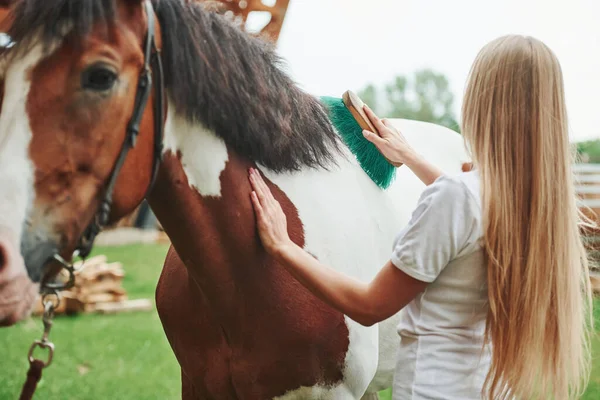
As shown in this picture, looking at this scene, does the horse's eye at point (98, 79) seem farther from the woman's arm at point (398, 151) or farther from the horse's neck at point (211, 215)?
the woman's arm at point (398, 151)

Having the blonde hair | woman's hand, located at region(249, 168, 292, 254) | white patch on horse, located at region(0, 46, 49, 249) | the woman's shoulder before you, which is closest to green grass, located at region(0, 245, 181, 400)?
woman's hand, located at region(249, 168, 292, 254)

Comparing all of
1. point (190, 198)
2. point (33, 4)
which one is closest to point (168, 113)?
point (190, 198)

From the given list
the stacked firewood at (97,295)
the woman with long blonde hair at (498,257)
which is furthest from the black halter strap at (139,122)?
the stacked firewood at (97,295)

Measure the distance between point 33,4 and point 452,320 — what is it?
1.27m

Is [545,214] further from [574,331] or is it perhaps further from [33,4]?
[33,4]

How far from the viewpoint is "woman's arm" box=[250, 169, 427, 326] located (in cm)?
158

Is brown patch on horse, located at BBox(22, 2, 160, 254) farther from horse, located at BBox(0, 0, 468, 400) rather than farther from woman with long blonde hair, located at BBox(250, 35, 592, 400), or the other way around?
woman with long blonde hair, located at BBox(250, 35, 592, 400)

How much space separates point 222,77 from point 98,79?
0.39 m

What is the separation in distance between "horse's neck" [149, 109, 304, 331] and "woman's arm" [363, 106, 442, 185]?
0.47m

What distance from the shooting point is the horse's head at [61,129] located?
4.84ft

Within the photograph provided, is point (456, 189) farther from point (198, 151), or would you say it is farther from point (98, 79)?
point (98, 79)

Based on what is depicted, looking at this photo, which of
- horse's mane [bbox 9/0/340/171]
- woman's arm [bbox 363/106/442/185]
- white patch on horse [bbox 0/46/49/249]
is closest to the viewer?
white patch on horse [bbox 0/46/49/249]

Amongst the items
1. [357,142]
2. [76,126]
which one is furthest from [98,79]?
[357,142]

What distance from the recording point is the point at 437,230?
150cm
